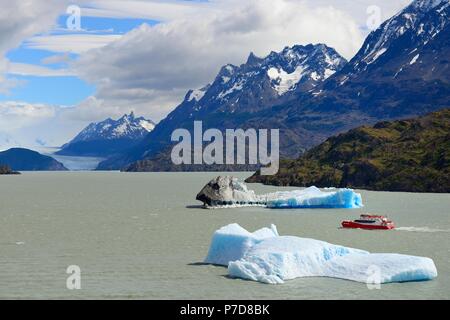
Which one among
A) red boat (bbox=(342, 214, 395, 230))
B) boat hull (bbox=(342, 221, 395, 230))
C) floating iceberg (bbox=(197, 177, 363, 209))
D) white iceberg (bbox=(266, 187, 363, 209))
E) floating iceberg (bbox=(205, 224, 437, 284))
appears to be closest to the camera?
floating iceberg (bbox=(205, 224, 437, 284))

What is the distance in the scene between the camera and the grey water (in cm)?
5262

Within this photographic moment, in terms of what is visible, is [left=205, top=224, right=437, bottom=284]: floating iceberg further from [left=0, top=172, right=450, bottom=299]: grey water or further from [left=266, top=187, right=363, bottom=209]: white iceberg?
[left=266, top=187, right=363, bottom=209]: white iceberg

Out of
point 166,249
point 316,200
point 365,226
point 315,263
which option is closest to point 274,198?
point 316,200

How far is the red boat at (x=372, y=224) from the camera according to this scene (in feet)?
360

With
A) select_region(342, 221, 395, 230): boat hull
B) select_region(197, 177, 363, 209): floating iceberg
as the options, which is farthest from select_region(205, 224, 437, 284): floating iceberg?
select_region(197, 177, 363, 209): floating iceberg

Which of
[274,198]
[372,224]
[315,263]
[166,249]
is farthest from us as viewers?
[274,198]

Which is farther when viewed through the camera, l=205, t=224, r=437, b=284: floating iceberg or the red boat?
the red boat

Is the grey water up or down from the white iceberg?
down

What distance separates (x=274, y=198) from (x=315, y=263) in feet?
352

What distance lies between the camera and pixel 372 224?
111 meters

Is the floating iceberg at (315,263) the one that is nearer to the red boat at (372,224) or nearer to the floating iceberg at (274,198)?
the red boat at (372,224)

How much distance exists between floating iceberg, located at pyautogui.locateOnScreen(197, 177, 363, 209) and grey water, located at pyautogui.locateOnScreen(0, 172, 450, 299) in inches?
175

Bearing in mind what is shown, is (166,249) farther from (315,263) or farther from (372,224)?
(372,224)
